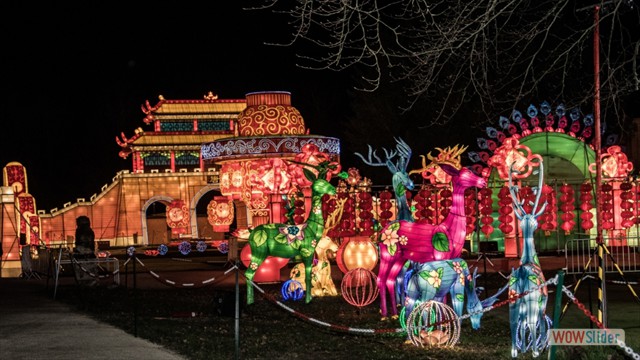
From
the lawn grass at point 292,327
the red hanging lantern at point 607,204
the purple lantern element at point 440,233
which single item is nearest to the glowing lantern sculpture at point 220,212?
the red hanging lantern at point 607,204

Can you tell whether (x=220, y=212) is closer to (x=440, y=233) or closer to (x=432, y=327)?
(x=440, y=233)

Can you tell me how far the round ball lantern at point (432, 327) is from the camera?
1287 centimetres

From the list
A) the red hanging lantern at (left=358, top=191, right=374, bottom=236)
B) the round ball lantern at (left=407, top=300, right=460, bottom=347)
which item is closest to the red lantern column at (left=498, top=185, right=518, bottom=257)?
the red hanging lantern at (left=358, top=191, right=374, bottom=236)

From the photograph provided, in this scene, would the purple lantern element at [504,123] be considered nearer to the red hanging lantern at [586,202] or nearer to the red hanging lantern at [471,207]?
the red hanging lantern at [471,207]

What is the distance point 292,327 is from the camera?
15531 millimetres

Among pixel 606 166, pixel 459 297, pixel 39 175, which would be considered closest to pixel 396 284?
pixel 459 297

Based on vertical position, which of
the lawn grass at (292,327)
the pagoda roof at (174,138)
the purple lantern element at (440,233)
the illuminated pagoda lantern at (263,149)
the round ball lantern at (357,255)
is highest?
the pagoda roof at (174,138)

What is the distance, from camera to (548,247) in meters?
32.6

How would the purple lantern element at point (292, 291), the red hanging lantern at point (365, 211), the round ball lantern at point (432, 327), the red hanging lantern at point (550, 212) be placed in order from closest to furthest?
the round ball lantern at point (432, 327), the purple lantern element at point (292, 291), the red hanging lantern at point (365, 211), the red hanging lantern at point (550, 212)

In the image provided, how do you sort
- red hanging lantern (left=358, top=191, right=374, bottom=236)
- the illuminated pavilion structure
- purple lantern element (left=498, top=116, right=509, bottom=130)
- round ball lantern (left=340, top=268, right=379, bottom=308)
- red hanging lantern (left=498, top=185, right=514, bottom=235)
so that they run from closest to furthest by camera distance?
round ball lantern (left=340, top=268, right=379, bottom=308) < red hanging lantern (left=358, top=191, right=374, bottom=236) < red hanging lantern (left=498, top=185, right=514, bottom=235) < purple lantern element (left=498, top=116, right=509, bottom=130) < the illuminated pavilion structure

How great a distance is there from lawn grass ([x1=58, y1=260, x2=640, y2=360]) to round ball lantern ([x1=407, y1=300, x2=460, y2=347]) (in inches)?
5.3

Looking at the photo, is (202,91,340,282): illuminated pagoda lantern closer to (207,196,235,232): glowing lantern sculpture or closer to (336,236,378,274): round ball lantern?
(207,196,235,232): glowing lantern sculpture

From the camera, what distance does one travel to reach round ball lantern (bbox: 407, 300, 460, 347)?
1287 centimetres

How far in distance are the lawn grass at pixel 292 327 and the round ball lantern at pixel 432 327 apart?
134 millimetres
